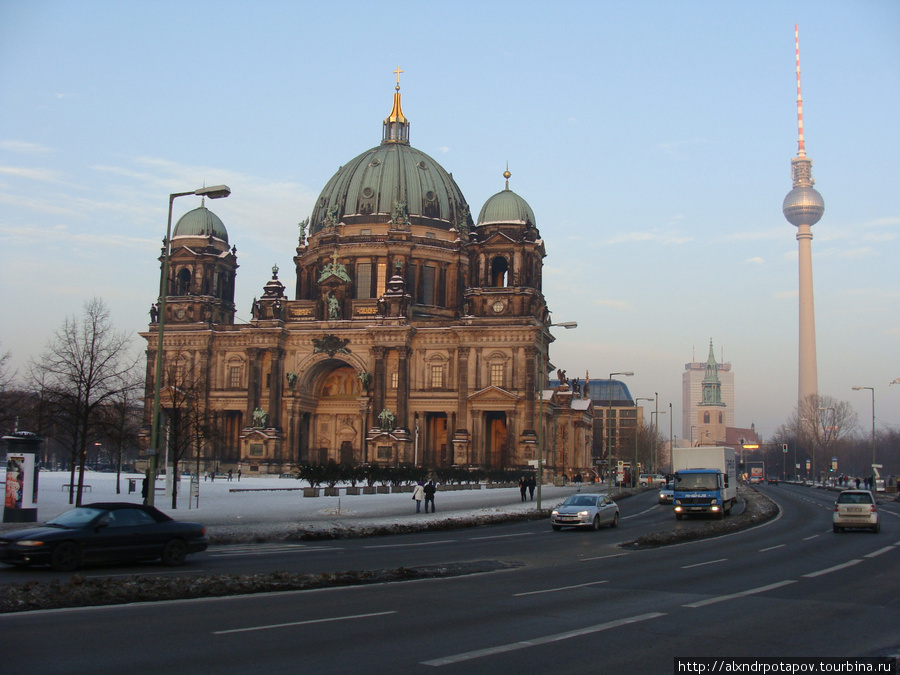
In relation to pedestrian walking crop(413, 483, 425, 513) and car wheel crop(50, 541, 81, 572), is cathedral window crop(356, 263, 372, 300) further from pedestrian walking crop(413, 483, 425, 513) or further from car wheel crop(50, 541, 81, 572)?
car wheel crop(50, 541, 81, 572)

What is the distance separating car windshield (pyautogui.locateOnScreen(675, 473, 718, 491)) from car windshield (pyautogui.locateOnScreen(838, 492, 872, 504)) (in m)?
7.94

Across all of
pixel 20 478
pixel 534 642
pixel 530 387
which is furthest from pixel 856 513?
pixel 530 387

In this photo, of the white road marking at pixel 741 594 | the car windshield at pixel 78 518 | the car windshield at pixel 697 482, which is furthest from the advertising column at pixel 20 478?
the car windshield at pixel 697 482

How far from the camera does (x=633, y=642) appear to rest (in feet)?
38.8

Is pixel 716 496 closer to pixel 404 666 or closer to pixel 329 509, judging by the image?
pixel 329 509

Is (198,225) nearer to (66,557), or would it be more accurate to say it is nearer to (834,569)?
(66,557)

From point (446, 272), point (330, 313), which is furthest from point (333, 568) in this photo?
point (446, 272)

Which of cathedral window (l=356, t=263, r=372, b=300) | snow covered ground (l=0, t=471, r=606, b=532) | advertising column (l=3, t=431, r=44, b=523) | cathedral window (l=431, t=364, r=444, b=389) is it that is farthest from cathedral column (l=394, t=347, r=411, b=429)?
advertising column (l=3, t=431, r=44, b=523)

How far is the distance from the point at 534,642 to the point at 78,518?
38.5ft

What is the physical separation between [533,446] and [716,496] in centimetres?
4093

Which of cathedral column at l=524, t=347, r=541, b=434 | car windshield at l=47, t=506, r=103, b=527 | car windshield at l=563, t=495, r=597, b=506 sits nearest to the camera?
car windshield at l=47, t=506, r=103, b=527

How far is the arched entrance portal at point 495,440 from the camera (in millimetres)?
86050

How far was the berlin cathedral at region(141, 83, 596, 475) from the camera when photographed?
84.6 m

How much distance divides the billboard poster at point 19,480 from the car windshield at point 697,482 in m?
27.3
